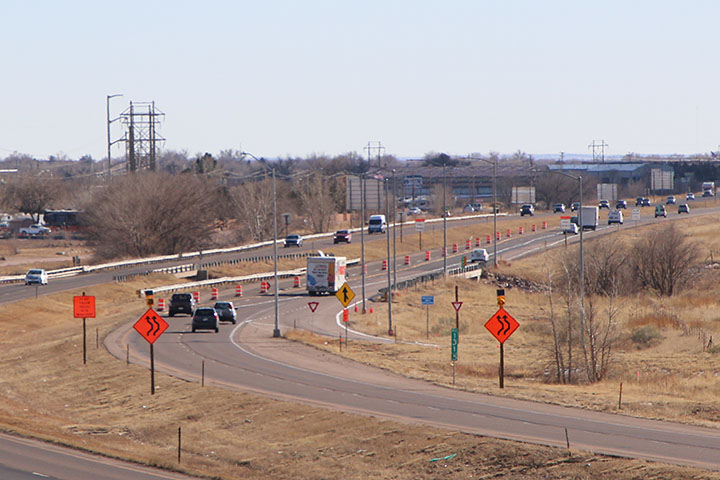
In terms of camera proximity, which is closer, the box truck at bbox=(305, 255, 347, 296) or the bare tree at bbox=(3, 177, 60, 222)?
the box truck at bbox=(305, 255, 347, 296)

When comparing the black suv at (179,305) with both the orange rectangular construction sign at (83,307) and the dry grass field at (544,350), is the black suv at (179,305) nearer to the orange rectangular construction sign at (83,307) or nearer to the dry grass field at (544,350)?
the dry grass field at (544,350)

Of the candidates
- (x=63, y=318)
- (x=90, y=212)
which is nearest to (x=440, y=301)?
(x=63, y=318)

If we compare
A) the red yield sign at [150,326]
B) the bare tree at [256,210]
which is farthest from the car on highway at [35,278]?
the bare tree at [256,210]

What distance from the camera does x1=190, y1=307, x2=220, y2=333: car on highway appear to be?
52.9 meters

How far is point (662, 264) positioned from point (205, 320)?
152 ft

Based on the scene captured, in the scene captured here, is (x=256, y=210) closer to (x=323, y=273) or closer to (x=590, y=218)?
(x=590, y=218)

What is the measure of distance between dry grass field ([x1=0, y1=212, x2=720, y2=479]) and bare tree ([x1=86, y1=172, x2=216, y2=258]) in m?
41.6

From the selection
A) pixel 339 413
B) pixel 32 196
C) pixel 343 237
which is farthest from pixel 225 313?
pixel 32 196

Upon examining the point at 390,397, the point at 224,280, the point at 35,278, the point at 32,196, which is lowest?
the point at 224,280

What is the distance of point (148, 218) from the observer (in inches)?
4220

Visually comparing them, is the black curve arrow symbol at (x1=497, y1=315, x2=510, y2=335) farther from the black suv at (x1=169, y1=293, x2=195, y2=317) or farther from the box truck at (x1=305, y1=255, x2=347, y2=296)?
the box truck at (x1=305, y1=255, x2=347, y2=296)

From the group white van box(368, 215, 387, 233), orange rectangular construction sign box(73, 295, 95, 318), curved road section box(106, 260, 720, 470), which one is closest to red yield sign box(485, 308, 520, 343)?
curved road section box(106, 260, 720, 470)

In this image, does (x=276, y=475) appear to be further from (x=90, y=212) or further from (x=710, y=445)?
(x=90, y=212)

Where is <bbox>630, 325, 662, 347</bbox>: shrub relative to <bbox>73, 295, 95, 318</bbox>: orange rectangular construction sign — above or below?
below
